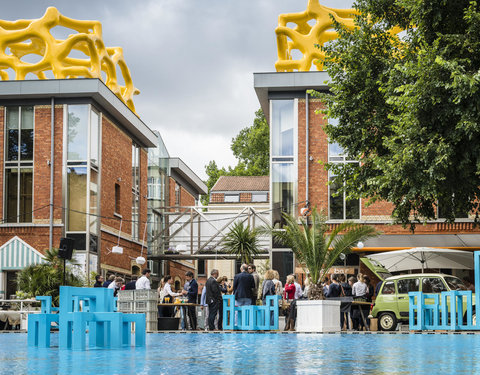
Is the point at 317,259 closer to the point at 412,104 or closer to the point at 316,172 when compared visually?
the point at 412,104

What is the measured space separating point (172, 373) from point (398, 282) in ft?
49.4

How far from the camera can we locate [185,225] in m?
35.2

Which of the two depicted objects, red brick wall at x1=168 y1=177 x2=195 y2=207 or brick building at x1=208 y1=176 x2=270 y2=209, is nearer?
red brick wall at x1=168 y1=177 x2=195 y2=207

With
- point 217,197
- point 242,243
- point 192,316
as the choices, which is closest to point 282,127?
point 242,243

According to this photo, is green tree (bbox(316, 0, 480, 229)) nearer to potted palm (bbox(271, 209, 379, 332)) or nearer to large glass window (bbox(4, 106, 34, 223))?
potted palm (bbox(271, 209, 379, 332))

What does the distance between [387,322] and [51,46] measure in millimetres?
19231

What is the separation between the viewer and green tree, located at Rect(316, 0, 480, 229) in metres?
16.1

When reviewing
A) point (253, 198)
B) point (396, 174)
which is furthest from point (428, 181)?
point (253, 198)

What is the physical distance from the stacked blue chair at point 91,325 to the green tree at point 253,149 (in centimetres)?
5001

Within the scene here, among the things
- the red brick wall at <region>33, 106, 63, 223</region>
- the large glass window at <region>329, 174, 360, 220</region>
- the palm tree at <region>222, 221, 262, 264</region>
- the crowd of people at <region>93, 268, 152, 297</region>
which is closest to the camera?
the crowd of people at <region>93, 268, 152, 297</region>

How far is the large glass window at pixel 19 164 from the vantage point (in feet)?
102

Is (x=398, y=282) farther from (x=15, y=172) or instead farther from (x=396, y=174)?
(x=15, y=172)

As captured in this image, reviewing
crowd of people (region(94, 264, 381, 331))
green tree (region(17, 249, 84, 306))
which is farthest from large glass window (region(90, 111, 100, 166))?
crowd of people (region(94, 264, 381, 331))

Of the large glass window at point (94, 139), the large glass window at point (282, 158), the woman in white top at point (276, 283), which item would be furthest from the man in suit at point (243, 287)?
the large glass window at point (94, 139)
